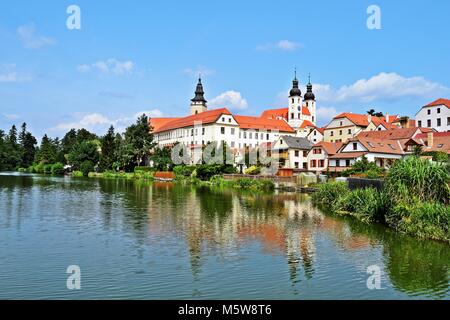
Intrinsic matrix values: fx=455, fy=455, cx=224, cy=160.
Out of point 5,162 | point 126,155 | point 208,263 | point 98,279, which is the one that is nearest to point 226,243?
point 208,263

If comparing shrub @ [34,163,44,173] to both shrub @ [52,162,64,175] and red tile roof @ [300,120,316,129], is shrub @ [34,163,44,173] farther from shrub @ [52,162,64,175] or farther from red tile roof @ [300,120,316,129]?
red tile roof @ [300,120,316,129]

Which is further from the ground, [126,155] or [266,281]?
[126,155]

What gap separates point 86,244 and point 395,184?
16.9 meters

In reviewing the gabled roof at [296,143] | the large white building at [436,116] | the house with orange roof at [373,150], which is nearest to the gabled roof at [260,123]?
the gabled roof at [296,143]

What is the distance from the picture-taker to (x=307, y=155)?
8800cm

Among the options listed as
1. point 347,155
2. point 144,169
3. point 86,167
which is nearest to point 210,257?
point 347,155

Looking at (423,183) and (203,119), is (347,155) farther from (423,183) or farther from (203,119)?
(423,183)

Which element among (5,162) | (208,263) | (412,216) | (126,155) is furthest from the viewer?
(5,162)

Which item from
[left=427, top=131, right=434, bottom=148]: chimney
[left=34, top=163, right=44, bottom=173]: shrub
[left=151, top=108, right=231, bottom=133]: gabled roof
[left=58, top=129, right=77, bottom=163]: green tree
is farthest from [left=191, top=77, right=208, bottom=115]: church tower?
[left=427, top=131, right=434, bottom=148]: chimney

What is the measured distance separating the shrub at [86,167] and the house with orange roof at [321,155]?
5461cm

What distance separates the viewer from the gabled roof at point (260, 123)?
346ft

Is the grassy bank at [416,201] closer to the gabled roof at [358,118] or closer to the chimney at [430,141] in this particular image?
the chimney at [430,141]
